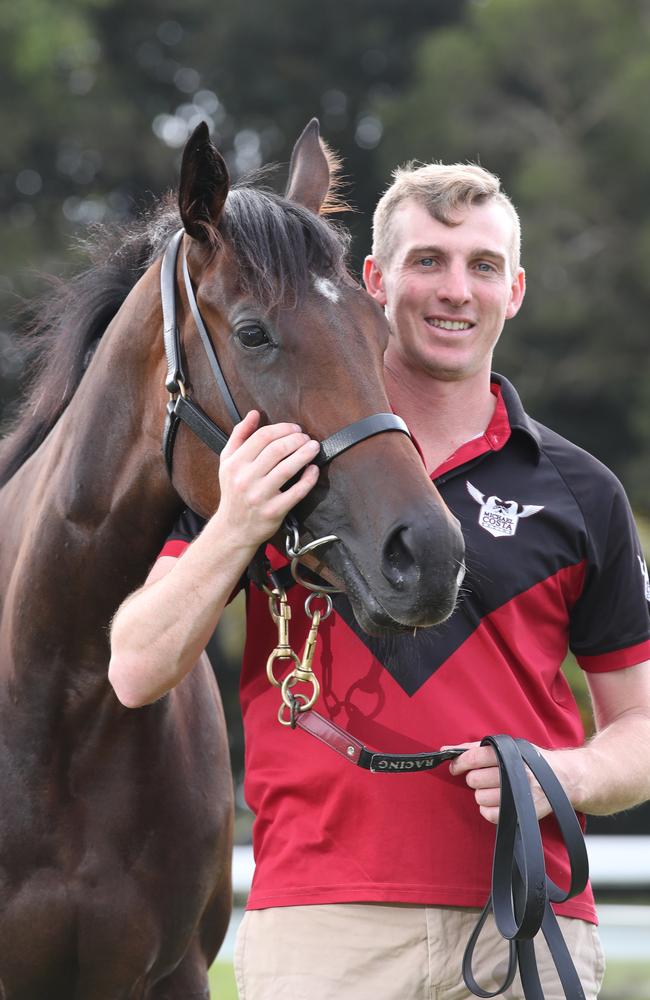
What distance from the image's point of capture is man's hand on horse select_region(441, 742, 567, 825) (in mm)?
2457

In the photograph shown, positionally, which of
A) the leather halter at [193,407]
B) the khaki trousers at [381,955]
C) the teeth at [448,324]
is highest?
the teeth at [448,324]

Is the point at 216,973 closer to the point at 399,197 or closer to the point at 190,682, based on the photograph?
the point at 190,682

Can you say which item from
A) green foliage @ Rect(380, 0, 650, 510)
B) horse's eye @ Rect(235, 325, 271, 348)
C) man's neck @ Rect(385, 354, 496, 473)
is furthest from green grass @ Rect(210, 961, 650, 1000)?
green foliage @ Rect(380, 0, 650, 510)

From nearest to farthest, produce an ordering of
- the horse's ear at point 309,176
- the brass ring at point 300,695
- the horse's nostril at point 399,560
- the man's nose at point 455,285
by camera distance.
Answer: the horse's nostril at point 399,560 → the brass ring at point 300,695 → the man's nose at point 455,285 → the horse's ear at point 309,176

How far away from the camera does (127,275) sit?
3.06 meters

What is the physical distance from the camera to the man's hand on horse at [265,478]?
2.27m

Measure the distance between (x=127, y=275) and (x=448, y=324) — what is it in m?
0.75

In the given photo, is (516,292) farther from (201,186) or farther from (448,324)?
(201,186)

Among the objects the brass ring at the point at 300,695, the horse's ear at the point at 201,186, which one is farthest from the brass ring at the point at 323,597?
the horse's ear at the point at 201,186

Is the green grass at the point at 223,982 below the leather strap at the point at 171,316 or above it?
below

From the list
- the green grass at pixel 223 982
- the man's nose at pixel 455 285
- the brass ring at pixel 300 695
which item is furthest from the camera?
the green grass at pixel 223 982

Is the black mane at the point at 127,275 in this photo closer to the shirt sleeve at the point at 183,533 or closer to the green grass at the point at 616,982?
the shirt sleeve at the point at 183,533

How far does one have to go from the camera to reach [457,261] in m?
2.82

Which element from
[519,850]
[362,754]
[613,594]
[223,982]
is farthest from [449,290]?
[223,982]
